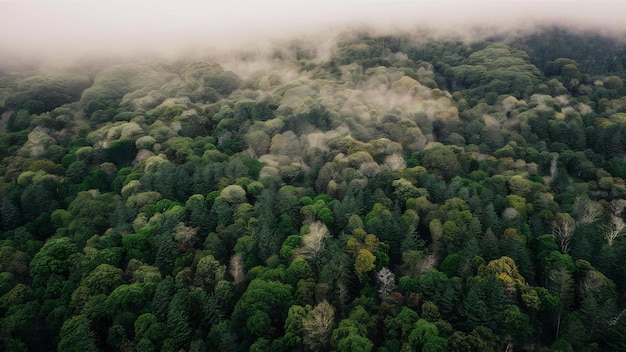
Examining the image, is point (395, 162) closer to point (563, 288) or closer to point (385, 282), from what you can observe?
point (385, 282)

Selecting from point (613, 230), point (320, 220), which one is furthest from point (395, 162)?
point (613, 230)

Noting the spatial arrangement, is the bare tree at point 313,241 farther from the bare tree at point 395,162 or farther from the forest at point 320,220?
the bare tree at point 395,162

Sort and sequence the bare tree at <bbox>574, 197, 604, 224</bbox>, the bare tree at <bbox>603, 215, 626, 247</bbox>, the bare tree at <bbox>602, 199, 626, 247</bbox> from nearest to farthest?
the bare tree at <bbox>603, 215, 626, 247</bbox>
the bare tree at <bbox>602, 199, 626, 247</bbox>
the bare tree at <bbox>574, 197, 604, 224</bbox>

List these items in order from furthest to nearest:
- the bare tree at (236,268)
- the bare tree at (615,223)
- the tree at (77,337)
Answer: the bare tree at (615,223) < the bare tree at (236,268) < the tree at (77,337)

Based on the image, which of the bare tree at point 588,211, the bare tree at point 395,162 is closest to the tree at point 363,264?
the bare tree at point 395,162

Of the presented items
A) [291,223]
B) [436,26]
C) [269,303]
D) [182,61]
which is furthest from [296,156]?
[436,26]

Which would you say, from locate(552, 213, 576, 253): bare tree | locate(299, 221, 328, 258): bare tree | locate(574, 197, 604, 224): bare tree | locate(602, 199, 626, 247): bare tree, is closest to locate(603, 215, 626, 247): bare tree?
locate(602, 199, 626, 247): bare tree

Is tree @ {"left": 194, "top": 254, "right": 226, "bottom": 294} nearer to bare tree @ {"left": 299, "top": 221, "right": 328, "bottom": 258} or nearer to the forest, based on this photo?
the forest
